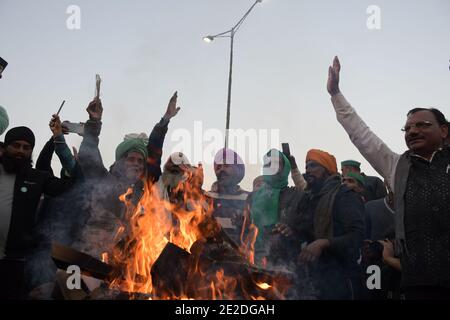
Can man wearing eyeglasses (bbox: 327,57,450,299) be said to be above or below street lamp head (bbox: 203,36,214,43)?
below

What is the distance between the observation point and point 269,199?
5.79 m

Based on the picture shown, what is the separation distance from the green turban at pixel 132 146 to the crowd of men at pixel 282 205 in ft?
0.04

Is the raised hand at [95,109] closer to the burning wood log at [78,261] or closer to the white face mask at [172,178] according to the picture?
the white face mask at [172,178]

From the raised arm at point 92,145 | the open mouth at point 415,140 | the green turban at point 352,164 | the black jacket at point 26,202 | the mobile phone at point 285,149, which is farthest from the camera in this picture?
the green turban at point 352,164

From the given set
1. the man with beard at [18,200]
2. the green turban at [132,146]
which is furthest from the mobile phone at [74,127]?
the man with beard at [18,200]

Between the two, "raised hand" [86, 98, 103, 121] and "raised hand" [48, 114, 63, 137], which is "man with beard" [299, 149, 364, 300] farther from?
"raised hand" [48, 114, 63, 137]

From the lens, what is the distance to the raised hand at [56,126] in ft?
17.5

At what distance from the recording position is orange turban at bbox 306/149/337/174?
18.2 ft

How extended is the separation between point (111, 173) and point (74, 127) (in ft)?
2.47

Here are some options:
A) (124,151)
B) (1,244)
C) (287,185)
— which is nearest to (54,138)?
(124,151)

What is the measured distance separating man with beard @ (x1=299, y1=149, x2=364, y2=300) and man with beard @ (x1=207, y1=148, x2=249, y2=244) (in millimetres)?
1134

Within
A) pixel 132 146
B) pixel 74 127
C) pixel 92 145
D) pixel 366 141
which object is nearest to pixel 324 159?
pixel 366 141

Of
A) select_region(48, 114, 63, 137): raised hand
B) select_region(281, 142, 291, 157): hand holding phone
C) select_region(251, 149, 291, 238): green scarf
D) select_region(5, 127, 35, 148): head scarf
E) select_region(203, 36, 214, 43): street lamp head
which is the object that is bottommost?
select_region(251, 149, 291, 238): green scarf

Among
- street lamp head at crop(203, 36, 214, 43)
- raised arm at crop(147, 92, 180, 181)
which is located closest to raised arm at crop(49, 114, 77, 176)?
raised arm at crop(147, 92, 180, 181)
